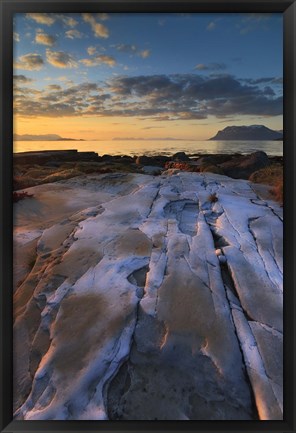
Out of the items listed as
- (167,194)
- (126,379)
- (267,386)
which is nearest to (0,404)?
(126,379)

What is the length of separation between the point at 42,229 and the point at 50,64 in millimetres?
2901

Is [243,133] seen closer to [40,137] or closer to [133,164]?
[133,164]

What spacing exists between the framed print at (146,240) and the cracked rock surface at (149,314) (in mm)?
19

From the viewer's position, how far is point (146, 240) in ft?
16.8

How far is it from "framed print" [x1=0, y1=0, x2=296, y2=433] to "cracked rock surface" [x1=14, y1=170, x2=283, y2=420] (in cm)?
2

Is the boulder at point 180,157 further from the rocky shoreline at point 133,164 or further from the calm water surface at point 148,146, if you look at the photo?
the calm water surface at point 148,146

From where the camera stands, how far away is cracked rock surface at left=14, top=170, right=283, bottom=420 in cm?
330

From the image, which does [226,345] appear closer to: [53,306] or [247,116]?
[53,306]

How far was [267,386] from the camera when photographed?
3.32m

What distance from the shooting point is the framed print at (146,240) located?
3.35 m

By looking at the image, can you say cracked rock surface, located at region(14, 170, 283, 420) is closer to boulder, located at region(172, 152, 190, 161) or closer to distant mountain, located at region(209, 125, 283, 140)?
boulder, located at region(172, 152, 190, 161)

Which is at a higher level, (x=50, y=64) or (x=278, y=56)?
(x=50, y=64)

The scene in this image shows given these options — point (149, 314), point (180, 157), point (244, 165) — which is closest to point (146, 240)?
point (149, 314)

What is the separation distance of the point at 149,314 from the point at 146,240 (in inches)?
59.6
